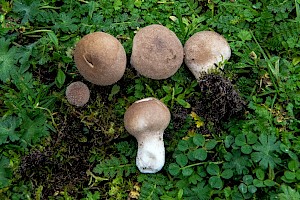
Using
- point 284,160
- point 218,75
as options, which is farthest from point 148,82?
point 284,160

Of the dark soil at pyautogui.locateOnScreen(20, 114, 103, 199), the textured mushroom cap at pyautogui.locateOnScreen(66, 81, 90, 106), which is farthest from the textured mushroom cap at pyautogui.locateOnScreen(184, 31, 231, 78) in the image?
the dark soil at pyautogui.locateOnScreen(20, 114, 103, 199)

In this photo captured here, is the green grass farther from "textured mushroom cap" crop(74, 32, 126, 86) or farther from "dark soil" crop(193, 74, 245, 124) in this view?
"textured mushroom cap" crop(74, 32, 126, 86)

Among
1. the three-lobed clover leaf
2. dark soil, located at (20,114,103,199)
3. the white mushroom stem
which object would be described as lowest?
dark soil, located at (20,114,103,199)

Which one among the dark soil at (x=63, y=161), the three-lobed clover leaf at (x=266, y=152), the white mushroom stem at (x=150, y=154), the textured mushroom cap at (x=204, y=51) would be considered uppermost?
the textured mushroom cap at (x=204, y=51)

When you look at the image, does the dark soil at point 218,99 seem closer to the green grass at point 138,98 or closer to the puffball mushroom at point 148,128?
the green grass at point 138,98

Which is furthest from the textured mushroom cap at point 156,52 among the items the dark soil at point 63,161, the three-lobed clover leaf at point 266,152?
the three-lobed clover leaf at point 266,152
